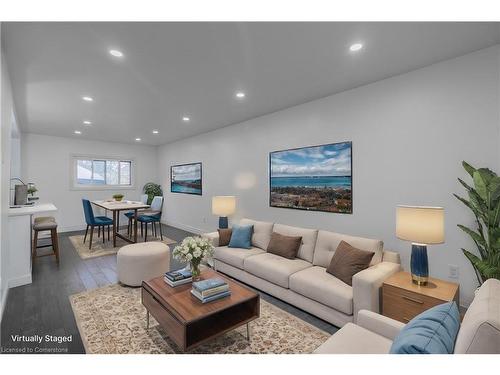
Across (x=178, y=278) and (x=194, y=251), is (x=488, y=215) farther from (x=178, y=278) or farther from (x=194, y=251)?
(x=178, y=278)

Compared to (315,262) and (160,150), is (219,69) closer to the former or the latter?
(315,262)

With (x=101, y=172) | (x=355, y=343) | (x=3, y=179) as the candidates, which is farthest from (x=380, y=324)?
(x=101, y=172)

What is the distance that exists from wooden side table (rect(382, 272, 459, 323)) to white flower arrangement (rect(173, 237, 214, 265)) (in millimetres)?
1629

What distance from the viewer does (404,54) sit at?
7.96 feet

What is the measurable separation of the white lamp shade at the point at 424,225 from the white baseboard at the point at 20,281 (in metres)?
4.53

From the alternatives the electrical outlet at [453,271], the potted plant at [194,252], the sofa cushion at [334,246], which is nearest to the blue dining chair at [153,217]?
the potted plant at [194,252]

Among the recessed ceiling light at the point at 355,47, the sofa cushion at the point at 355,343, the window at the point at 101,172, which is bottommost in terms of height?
the sofa cushion at the point at 355,343

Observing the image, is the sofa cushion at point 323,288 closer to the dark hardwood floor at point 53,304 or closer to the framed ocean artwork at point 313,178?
the dark hardwood floor at point 53,304

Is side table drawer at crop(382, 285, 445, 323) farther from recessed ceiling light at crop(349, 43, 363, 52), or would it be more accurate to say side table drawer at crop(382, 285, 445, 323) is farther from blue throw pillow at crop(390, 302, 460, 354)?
recessed ceiling light at crop(349, 43, 363, 52)

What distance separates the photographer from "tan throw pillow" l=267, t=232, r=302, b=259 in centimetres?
313

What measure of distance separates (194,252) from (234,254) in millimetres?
1210

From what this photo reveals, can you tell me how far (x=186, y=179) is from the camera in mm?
6809

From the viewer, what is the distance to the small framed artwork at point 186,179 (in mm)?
6348

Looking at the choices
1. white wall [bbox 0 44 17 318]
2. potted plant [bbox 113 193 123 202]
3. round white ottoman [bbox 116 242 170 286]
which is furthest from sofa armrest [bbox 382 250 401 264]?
potted plant [bbox 113 193 123 202]
